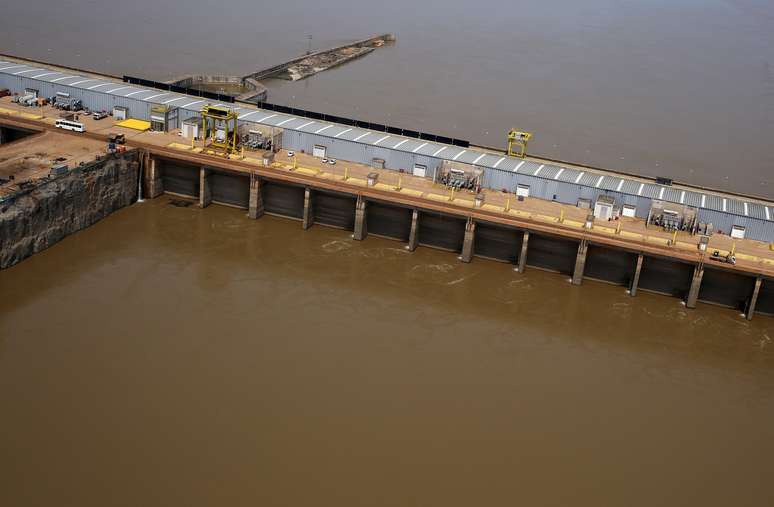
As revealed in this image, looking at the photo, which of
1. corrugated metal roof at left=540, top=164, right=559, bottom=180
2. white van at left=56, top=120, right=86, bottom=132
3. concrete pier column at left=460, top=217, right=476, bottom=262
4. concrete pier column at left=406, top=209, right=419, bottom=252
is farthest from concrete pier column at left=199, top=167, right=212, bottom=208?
corrugated metal roof at left=540, top=164, right=559, bottom=180

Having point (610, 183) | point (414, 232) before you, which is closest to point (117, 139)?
point (414, 232)

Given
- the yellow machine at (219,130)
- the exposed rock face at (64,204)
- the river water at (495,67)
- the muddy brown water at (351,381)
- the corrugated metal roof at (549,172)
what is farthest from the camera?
the river water at (495,67)

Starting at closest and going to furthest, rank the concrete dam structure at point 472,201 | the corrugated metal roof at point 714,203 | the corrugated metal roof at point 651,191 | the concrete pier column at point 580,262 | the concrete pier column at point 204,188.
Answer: the concrete dam structure at point 472,201
the concrete pier column at point 580,262
the corrugated metal roof at point 714,203
the corrugated metal roof at point 651,191
the concrete pier column at point 204,188

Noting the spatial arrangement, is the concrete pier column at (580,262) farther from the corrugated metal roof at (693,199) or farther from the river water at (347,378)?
the corrugated metal roof at (693,199)

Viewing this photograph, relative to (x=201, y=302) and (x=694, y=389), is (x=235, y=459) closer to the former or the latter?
(x=201, y=302)

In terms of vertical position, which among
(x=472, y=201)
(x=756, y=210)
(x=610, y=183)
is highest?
(x=610, y=183)

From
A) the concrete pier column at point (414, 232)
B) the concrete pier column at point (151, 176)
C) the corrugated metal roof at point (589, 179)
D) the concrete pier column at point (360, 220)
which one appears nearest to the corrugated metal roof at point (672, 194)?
the corrugated metal roof at point (589, 179)

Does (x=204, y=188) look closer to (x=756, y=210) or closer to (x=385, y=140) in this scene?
(x=385, y=140)

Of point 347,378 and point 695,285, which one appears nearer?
point 347,378
